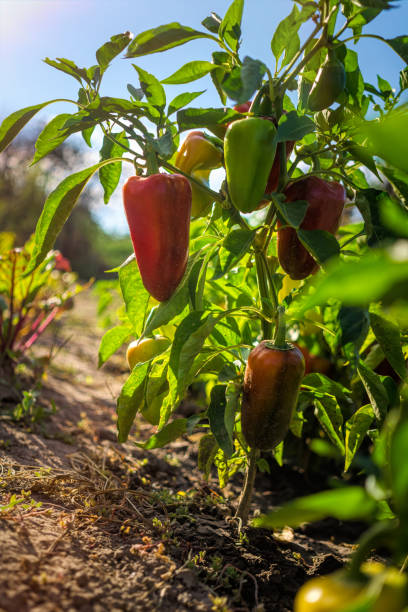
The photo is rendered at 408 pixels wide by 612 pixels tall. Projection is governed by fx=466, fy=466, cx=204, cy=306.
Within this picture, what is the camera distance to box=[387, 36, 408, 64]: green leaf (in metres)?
0.68

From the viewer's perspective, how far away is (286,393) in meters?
0.70

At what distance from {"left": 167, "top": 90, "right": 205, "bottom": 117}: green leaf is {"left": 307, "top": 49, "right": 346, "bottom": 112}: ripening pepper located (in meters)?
0.20

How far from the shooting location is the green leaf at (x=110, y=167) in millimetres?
833

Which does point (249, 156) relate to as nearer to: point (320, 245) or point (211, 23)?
point (320, 245)

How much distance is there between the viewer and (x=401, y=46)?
682 millimetres

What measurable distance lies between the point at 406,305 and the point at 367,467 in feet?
0.45

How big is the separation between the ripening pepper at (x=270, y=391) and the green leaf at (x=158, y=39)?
0.47 m

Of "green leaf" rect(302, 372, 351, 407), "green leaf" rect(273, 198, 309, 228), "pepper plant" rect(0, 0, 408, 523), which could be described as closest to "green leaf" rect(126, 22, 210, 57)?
"pepper plant" rect(0, 0, 408, 523)

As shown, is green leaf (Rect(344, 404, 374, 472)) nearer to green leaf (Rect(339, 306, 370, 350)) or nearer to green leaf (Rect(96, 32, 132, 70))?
green leaf (Rect(339, 306, 370, 350))

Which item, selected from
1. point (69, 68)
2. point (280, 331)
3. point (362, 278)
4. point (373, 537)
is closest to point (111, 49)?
point (69, 68)

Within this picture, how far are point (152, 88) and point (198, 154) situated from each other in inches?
5.0

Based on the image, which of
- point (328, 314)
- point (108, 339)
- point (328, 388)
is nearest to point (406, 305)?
point (328, 388)

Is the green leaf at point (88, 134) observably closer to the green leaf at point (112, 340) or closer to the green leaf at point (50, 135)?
the green leaf at point (50, 135)

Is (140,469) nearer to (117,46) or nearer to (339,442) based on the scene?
(339,442)
